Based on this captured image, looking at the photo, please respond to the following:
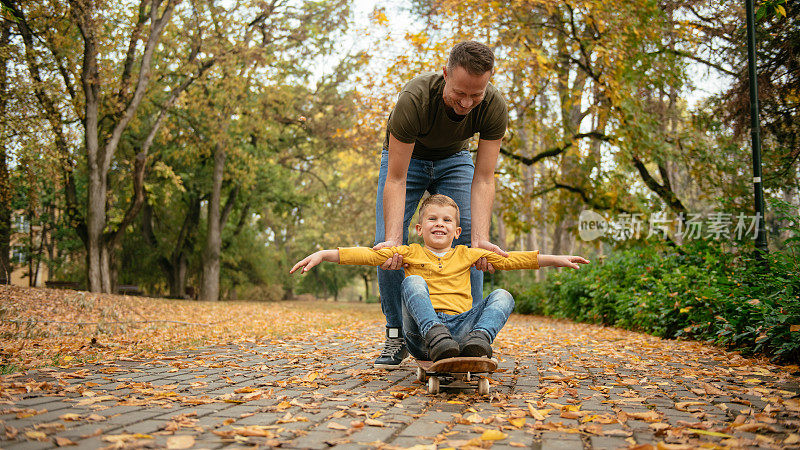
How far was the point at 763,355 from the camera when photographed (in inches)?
180

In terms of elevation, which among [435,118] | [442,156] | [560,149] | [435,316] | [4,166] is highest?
[560,149]

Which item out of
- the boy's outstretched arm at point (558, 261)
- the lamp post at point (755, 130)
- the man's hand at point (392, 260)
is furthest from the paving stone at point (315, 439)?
the lamp post at point (755, 130)

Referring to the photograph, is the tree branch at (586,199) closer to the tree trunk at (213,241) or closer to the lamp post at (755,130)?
the lamp post at (755,130)

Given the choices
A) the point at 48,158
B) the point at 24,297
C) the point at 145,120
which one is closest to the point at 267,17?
the point at 145,120

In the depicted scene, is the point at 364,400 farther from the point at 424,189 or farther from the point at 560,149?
the point at 560,149

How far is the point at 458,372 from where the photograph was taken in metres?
2.97

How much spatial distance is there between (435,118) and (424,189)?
0.74m

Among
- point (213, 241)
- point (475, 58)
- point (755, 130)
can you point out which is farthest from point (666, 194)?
point (213, 241)

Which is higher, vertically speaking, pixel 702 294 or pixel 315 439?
pixel 702 294

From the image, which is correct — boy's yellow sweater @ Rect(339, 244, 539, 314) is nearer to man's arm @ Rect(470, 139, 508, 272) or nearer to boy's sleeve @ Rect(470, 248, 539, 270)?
boy's sleeve @ Rect(470, 248, 539, 270)

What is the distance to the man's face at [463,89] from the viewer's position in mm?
3109

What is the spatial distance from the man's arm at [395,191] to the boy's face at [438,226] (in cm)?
16

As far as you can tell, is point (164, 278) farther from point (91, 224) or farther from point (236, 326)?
point (236, 326)

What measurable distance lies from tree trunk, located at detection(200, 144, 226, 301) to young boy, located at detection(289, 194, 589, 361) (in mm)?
16830
